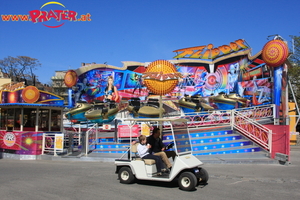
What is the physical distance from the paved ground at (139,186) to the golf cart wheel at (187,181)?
0.16m

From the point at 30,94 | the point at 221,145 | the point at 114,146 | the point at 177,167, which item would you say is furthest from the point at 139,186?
the point at 30,94

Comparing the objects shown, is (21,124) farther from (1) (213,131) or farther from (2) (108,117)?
(1) (213,131)

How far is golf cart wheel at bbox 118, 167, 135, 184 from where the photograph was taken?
321 inches

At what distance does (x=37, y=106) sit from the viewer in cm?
1586

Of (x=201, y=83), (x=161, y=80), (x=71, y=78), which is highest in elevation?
(x=71, y=78)

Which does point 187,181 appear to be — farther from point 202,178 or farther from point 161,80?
point 161,80

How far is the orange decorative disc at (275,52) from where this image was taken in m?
20.0

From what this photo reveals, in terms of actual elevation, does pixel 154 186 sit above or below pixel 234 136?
below

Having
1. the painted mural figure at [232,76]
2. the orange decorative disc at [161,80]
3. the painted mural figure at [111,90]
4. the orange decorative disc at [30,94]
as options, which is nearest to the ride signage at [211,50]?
the painted mural figure at [232,76]

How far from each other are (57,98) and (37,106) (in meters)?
1.22

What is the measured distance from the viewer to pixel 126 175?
27.2ft

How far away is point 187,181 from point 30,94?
36.7 feet

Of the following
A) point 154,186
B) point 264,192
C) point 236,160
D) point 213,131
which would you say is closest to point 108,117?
point 213,131

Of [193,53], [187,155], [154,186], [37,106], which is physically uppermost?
[193,53]
